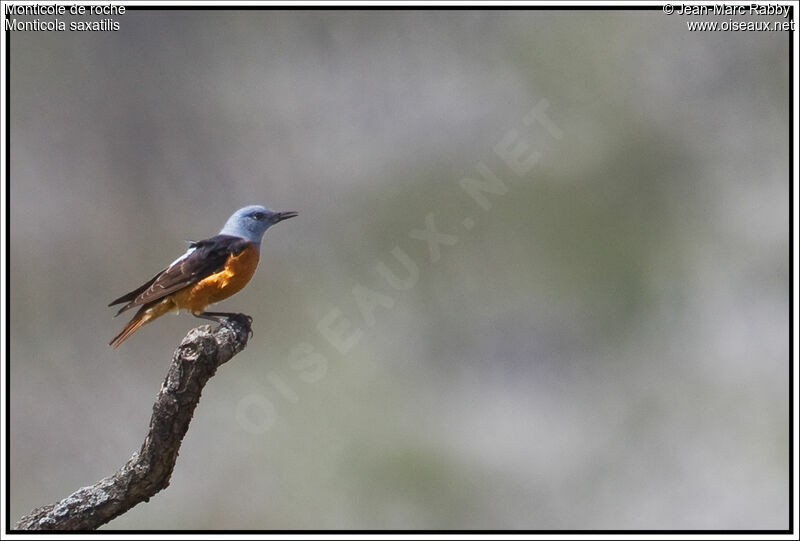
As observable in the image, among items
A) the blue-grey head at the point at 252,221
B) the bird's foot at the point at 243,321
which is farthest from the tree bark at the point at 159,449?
the blue-grey head at the point at 252,221

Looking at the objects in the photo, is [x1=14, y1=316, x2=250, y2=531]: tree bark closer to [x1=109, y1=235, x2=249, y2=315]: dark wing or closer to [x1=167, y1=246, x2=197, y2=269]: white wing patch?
[x1=109, y1=235, x2=249, y2=315]: dark wing

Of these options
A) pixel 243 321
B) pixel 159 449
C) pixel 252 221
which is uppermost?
pixel 252 221

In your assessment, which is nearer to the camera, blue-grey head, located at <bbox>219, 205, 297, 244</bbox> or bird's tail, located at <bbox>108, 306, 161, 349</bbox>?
bird's tail, located at <bbox>108, 306, 161, 349</bbox>

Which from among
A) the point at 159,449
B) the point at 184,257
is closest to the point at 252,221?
the point at 184,257

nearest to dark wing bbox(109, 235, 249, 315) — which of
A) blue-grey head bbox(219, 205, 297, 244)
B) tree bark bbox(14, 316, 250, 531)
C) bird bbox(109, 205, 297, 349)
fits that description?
bird bbox(109, 205, 297, 349)

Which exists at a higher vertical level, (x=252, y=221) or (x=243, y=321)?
(x=252, y=221)

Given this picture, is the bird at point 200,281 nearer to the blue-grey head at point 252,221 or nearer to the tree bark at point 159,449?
the blue-grey head at point 252,221

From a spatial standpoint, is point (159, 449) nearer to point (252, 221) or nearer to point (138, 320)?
point (138, 320)
